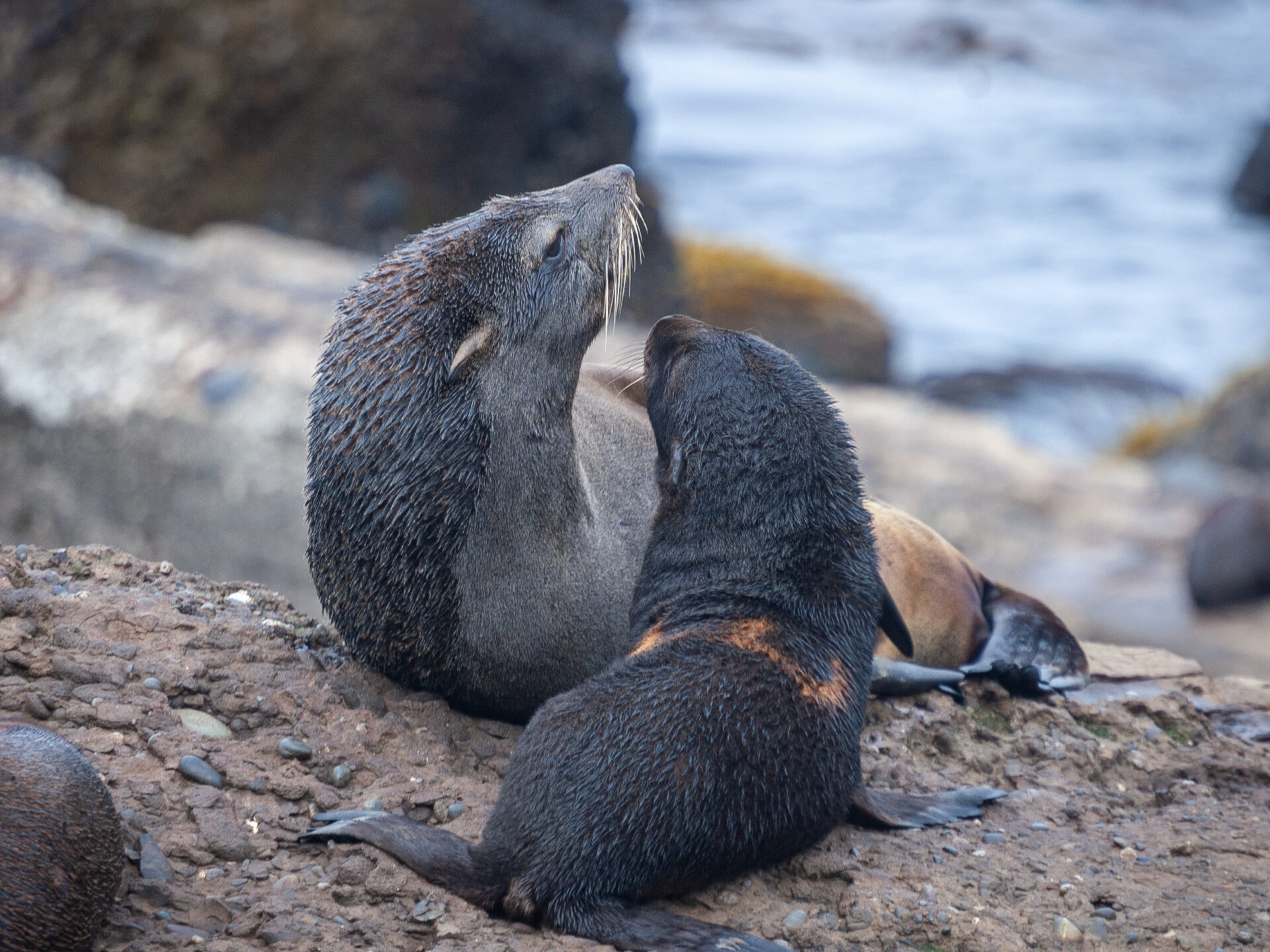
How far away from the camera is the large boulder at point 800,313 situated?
16.3 metres

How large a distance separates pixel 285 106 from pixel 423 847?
10.3m

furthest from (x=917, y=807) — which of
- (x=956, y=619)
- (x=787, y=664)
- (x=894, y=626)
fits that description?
(x=956, y=619)

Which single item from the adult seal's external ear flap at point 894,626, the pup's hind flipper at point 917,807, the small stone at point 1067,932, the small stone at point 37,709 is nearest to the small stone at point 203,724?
the small stone at point 37,709

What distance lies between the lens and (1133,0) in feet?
135

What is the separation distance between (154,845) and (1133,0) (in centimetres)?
4424

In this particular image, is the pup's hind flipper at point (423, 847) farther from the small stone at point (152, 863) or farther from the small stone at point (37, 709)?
the small stone at point (37, 709)

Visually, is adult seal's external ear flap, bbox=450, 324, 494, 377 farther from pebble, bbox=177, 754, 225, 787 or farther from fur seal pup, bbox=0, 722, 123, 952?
fur seal pup, bbox=0, 722, 123, 952

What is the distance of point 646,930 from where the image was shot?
3.13 m

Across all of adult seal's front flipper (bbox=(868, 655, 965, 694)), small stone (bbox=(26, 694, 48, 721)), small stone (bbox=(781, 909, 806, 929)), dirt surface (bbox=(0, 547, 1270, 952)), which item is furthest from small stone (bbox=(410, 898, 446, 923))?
adult seal's front flipper (bbox=(868, 655, 965, 694))

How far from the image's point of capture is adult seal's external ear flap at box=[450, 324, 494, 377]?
3.95 metres

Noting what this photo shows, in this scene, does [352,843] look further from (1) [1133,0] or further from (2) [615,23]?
(1) [1133,0]

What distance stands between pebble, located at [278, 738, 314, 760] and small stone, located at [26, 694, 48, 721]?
2.05 ft

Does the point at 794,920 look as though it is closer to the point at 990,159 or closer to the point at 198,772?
the point at 198,772

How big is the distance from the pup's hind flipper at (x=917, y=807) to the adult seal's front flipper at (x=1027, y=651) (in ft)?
2.61
